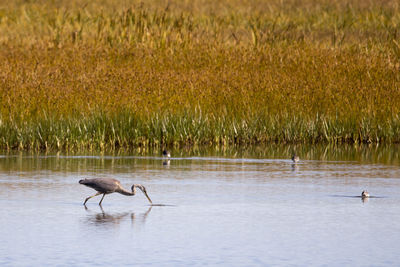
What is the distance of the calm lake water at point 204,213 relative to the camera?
7.57m

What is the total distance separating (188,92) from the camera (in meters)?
19.7

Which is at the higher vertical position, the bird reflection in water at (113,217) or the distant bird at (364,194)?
the distant bird at (364,194)

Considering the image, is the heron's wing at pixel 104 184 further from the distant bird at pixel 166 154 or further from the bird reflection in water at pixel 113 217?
the distant bird at pixel 166 154

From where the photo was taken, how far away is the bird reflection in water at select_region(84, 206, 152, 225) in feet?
29.9

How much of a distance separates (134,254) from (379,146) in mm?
11281

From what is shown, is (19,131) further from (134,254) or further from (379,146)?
(134,254)

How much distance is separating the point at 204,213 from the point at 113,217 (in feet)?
3.08

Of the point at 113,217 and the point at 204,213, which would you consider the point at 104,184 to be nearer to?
the point at 113,217

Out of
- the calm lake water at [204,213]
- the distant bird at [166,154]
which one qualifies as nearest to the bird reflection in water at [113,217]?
the calm lake water at [204,213]

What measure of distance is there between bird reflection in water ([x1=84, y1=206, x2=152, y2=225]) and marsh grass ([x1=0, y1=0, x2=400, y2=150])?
7379 millimetres

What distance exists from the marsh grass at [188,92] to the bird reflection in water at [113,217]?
7.38m

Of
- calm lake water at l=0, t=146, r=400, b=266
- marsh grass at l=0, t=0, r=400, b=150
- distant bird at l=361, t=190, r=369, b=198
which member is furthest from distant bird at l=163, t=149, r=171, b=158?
distant bird at l=361, t=190, r=369, b=198

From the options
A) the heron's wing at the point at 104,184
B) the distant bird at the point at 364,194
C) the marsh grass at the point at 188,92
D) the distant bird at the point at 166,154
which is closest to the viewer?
the heron's wing at the point at 104,184

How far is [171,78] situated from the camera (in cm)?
2041
